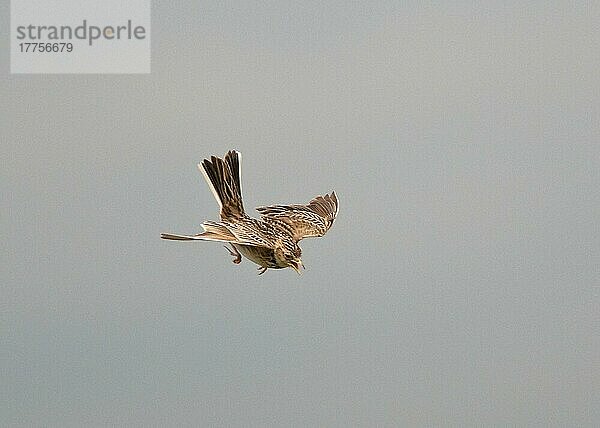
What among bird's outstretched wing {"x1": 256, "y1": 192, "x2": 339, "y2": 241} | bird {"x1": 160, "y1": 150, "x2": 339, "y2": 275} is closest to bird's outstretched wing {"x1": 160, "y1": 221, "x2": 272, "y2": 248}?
bird {"x1": 160, "y1": 150, "x2": 339, "y2": 275}

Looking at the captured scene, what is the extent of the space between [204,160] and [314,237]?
917mm

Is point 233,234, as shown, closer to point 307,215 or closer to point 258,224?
point 258,224

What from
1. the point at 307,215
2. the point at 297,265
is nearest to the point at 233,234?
the point at 297,265

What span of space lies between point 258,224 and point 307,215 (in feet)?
2.97

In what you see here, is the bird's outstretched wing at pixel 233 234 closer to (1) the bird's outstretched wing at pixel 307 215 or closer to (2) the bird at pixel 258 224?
(2) the bird at pixel 258 224

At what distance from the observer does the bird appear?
7.26 metres

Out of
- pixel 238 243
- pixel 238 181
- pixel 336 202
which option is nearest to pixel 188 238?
pixel 238 243

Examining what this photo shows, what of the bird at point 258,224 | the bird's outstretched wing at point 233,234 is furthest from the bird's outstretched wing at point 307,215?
the bird's outstretched wing at point 233,234

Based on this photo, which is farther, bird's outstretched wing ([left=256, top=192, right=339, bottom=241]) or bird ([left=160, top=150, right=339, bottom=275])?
bird's outstretched wing ([left=256, top=192, right=339, bottom=241])

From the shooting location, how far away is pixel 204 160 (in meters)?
8.05

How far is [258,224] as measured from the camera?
7.70 metres

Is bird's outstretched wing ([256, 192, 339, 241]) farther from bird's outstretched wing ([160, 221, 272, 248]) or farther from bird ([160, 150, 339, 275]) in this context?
bird's outstretched wing ([160, 221, 272, 248])

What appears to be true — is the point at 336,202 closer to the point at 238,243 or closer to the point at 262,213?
the point at 262,213

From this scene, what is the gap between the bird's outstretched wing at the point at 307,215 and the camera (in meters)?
8.14
